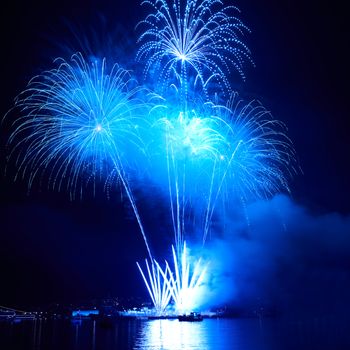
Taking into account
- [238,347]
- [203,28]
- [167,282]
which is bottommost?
[238,347]

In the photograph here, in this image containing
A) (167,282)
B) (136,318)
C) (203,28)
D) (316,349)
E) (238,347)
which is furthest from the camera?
(136,318)

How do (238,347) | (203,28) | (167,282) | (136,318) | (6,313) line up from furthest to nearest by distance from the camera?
(6,313) → (136,318) → (167,282) → (238,347) → (203,28)

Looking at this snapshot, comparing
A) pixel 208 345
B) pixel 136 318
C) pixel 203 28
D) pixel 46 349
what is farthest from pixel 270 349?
pixel 136 318

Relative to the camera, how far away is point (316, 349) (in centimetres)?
4575

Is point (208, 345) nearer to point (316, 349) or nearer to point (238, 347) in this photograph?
point (238, 347)

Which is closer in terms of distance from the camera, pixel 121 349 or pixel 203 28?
pixel 203 28

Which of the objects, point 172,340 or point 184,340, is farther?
point 184,340

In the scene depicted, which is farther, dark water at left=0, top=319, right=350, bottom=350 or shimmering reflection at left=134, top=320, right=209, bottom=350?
dark water at left=0, top=319, right=350, bottom=350

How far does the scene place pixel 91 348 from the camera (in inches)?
1959

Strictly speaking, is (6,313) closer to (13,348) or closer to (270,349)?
(13,348)

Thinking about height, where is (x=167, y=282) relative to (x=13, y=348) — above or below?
above

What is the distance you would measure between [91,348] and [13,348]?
8827 mm

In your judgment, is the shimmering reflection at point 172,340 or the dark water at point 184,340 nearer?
the shimmering reflection at point 172,340

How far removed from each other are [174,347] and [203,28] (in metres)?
34.5
